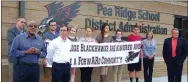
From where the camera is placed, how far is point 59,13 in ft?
34.6

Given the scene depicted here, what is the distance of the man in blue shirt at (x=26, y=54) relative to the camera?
289 inches

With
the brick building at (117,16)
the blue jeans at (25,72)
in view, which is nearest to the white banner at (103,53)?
the brick building at (117,16)

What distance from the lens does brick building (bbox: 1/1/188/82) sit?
9.50 meters

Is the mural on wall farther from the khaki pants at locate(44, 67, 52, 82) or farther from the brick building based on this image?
the khaki pants at locate(44, 67, 52, 82)

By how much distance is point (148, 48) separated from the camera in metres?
11.1

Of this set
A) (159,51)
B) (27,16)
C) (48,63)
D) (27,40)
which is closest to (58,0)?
(27,16)

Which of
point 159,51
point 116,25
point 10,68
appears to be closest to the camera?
point 10,68

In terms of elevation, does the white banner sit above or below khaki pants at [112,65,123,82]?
above

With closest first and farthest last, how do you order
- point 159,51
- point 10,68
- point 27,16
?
point 10,68
point 27,16
point 159,51

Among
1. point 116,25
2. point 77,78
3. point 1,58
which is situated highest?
point 116,25

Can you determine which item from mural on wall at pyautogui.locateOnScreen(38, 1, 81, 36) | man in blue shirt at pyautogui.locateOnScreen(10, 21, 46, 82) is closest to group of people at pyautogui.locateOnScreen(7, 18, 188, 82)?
man in blue shirt at pyautogui.locateOnScreen(10, 21, 46, 82)

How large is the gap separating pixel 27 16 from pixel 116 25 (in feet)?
12.1

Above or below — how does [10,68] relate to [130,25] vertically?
below

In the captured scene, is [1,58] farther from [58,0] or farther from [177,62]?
[177,62]
